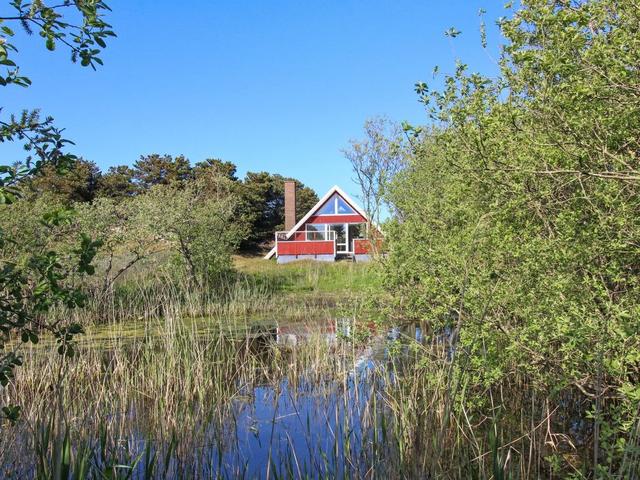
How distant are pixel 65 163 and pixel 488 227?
3.29m

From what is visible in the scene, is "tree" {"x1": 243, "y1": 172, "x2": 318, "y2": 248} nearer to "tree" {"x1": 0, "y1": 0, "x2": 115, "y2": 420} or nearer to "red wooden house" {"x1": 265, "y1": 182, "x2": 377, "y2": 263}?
"red wooden house" {"x1": 265, "y1": 182, "x2": 377, "y2": 263}

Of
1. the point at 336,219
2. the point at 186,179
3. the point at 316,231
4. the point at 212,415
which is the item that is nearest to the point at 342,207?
the point at 336,219

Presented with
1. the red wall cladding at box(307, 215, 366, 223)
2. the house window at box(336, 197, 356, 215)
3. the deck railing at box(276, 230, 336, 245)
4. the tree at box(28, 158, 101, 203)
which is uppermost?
the tree at box(28, 158, 101, 203)

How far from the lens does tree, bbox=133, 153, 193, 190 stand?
43.3 meters

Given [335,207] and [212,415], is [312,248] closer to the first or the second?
[335,207]

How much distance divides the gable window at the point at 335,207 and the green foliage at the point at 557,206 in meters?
27.3

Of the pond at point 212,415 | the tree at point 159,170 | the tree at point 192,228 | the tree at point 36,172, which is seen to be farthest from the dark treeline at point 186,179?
the tree at point 36,172

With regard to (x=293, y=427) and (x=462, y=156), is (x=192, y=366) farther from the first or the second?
(x=462, y=156)

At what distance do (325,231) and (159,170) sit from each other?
17909 millimetres

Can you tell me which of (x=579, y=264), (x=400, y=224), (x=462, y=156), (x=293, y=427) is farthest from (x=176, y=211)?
(x=579, y=264)

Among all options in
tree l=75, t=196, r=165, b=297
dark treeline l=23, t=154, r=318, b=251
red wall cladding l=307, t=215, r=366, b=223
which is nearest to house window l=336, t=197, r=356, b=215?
red wall cladding l=307, t=215, r=366, b=223

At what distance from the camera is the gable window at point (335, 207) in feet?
107

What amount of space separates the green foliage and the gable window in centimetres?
2726

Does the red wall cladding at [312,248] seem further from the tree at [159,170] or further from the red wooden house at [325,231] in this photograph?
the tree at [159,170]
